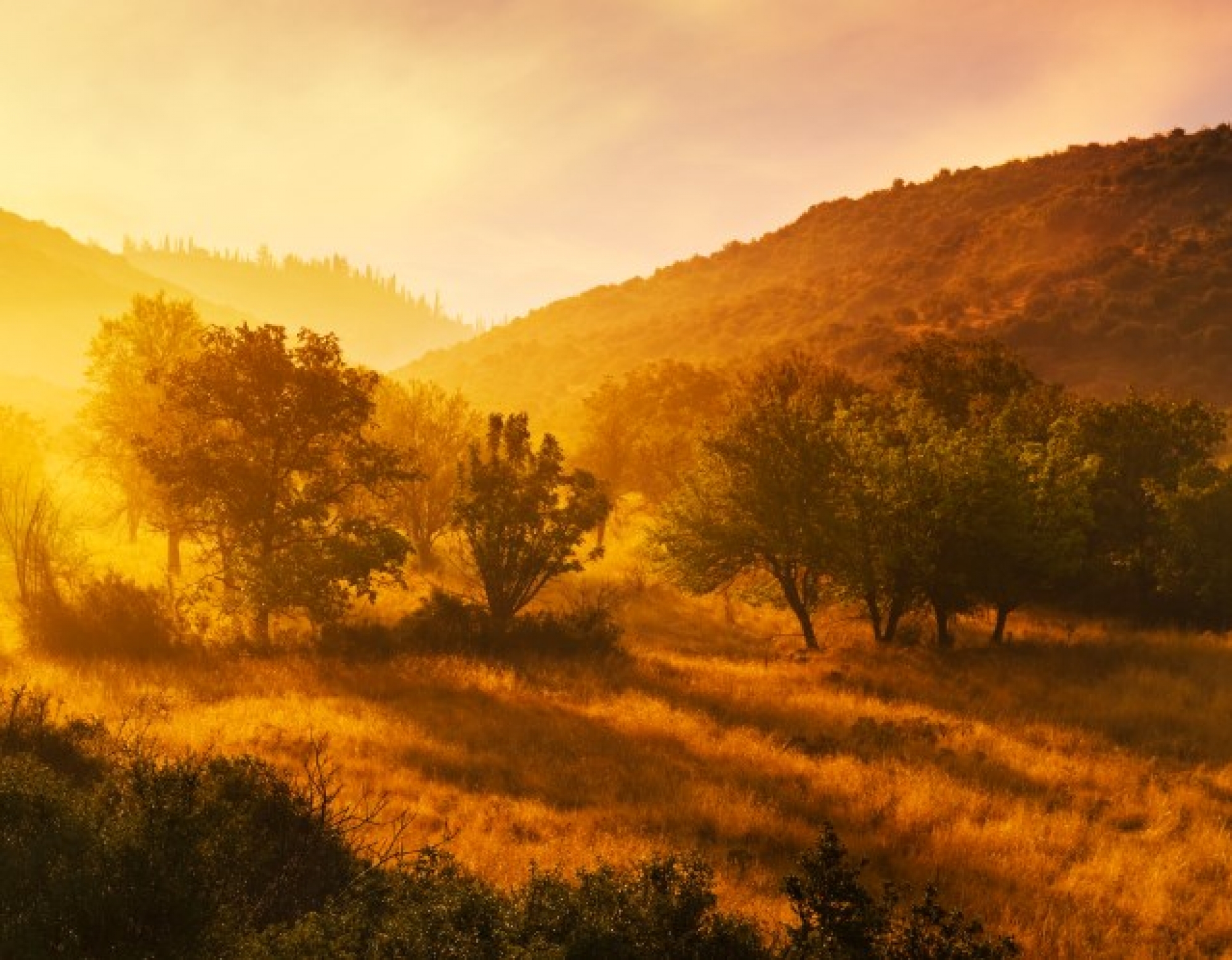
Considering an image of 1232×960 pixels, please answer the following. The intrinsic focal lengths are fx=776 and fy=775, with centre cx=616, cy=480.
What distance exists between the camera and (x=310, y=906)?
677cm

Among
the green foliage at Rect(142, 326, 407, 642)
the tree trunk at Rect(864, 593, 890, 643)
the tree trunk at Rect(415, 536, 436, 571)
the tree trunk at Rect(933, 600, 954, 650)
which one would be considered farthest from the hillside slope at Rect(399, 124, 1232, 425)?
the green foliage at Rect(142, 326, 407, 642)

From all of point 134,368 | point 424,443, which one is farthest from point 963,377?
point 134,368

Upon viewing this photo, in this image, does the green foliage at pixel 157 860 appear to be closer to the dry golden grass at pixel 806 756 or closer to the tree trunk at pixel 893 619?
the dry golden grass at pixel 806 756

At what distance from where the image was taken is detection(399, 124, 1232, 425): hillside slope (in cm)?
7494

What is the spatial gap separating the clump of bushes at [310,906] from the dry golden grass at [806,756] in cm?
342

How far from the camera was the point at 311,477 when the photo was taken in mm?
21547

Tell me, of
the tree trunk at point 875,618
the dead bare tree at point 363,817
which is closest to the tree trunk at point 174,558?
the dead bare tree at point 363,817

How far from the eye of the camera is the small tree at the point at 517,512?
21938 mm

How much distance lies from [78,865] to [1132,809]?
50.0 ft

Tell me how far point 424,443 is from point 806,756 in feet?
79.8

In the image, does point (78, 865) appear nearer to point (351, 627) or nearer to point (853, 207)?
point (351, 627)

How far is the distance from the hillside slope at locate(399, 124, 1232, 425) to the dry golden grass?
5297 centimetres

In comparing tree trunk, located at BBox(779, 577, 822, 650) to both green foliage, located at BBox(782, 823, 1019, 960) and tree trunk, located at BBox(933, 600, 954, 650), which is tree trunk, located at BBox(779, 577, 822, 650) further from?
green foliage, located at BBox(782, 823, 1019, 960)

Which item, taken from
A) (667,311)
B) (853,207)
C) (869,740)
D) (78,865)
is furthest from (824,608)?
(853,207)
